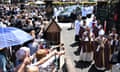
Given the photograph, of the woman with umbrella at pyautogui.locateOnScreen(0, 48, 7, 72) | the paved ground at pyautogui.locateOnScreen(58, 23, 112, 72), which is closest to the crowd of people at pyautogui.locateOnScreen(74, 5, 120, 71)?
the paved ground at pyautogui.locateOnScreen(58, 23, 112, 72)

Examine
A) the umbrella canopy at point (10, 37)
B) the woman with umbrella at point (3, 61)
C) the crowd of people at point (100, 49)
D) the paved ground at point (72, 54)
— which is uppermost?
the umbrella canopy at point (10, 37)

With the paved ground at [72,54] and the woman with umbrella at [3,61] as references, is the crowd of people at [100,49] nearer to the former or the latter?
the paved ground at [72,54]

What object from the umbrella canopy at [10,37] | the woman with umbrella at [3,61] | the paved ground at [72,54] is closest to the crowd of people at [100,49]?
the paved ground at [72,54]


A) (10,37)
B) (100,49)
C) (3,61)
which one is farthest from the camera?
(100,49)

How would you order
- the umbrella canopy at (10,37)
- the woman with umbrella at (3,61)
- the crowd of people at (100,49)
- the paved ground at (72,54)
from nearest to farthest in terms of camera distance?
the woman with umbrella at (3,61)
the umbrella canopy at (10,37)
the crowd of people at (100,49)
the paved ground at (72,54)

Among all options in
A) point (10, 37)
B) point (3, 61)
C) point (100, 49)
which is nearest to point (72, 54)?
point (100, 49)

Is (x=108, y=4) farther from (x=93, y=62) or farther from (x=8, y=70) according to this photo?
(x=8, y=70)

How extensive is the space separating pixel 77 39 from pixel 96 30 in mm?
3422

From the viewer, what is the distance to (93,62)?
59.6 ft

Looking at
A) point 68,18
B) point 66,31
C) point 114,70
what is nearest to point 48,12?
point 68,18

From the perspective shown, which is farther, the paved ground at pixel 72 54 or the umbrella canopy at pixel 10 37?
the paved ground at pixel 72 54

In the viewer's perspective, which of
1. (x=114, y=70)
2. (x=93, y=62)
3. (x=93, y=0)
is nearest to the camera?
(x=114, y=70)

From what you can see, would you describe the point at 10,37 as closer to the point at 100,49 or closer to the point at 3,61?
the point at 3,61

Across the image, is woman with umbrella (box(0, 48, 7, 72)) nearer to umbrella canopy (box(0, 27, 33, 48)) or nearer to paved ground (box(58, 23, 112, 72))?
umbrella canopy (box(0, 27, 33, 48))
